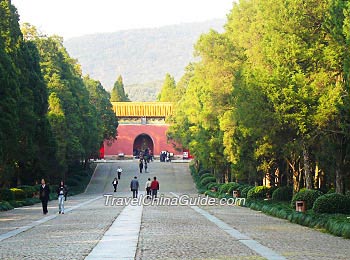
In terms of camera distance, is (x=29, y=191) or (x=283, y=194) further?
(x=29, y=191)

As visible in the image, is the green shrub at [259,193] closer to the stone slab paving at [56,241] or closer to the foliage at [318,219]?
the foliage at [318,219]

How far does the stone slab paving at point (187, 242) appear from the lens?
11008 mm

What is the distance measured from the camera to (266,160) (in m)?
33.9

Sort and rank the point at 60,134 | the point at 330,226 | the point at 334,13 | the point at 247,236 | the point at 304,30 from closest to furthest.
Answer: the point at 247,236 → the point at 330,226 → the point at 334,13 → the point at 304,30 → the point at 60,134

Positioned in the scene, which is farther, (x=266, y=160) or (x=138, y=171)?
(x=138, y=171)

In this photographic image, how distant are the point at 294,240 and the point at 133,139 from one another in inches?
2830

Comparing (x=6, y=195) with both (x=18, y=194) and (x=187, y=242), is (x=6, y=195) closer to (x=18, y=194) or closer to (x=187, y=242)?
(x=18, y=194)

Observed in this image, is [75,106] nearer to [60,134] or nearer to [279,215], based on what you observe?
[60,134]

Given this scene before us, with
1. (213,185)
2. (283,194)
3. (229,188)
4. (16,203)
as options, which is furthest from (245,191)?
(213,185)

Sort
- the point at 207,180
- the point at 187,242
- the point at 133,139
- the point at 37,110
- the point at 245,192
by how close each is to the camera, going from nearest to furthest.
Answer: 1. the point at 187,242
2. the point at 245,192
3. the point at 37,110
4. the point at 207,180
5. the point at 133,139

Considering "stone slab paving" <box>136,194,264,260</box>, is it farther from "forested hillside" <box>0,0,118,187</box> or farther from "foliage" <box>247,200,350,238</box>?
"forested hillside" <box>0,0,118,187</box>

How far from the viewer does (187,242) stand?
13.1 m

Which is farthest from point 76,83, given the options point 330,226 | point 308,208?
point 330,226

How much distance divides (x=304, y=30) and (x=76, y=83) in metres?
28.6
